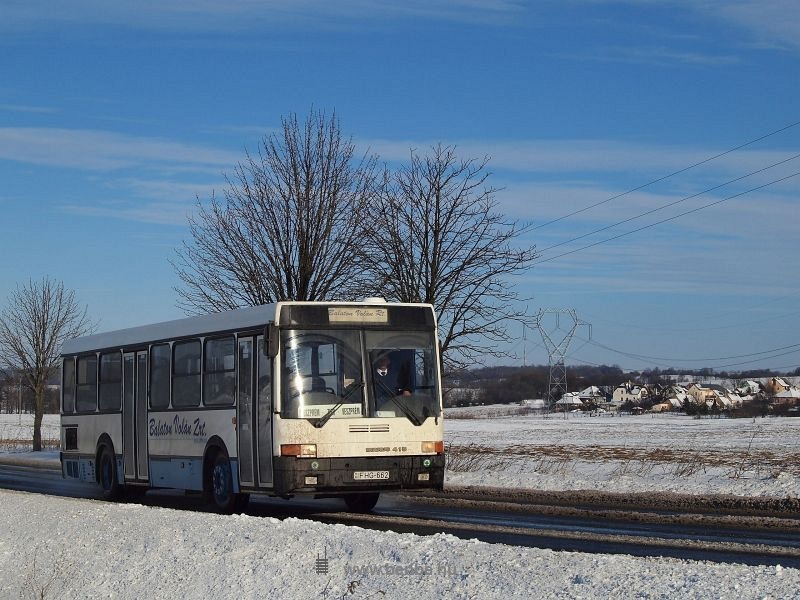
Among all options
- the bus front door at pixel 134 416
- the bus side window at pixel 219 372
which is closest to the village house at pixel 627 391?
the bus front door at pixel 134 416

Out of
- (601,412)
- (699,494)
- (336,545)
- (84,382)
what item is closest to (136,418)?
(84,382)

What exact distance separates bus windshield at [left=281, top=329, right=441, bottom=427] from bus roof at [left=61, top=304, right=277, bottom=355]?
30.5 inches

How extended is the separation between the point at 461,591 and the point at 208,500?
10.6m

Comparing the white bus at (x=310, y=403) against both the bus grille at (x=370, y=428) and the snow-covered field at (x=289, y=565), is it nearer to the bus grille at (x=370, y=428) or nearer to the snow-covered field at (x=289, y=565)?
the bus grille at (x=370, y=428)

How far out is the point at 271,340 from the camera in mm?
15977

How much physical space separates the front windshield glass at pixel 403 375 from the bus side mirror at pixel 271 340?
1.33m

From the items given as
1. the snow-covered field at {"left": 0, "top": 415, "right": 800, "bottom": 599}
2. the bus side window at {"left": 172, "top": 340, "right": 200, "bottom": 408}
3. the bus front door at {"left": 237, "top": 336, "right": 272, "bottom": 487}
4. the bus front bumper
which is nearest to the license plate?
the bus front bumper

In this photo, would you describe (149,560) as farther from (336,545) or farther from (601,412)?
(601,412)

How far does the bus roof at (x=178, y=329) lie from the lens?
55.2ft

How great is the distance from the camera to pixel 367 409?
16250 millimetres

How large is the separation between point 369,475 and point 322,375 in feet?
5.07

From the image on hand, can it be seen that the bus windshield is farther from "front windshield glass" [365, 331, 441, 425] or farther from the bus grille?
the bus grille

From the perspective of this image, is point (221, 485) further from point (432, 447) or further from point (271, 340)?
point (432, 447)

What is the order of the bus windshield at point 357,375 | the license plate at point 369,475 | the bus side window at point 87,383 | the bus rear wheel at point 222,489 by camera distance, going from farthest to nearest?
the bus side window at point 87,383 → the bus rear wheel at point 222,489 → the license plate at point 369,475 → the bus windshield at point 357,375
